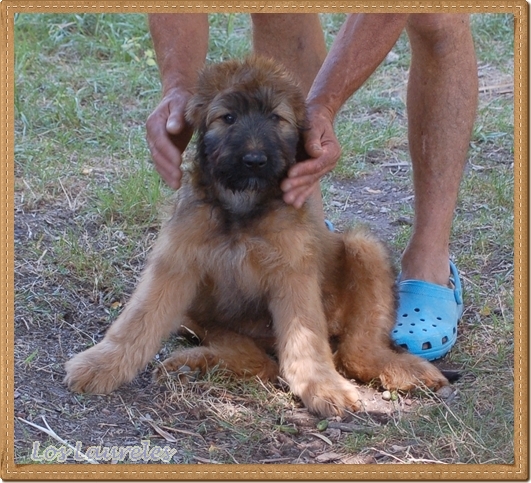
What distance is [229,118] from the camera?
4191 mm

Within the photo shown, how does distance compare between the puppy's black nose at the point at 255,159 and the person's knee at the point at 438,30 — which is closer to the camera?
the puppy's black nose at the point at 255,159

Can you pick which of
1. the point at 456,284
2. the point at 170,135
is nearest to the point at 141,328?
the point at 170,135

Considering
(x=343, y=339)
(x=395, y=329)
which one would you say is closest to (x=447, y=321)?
(x=395, y=329)

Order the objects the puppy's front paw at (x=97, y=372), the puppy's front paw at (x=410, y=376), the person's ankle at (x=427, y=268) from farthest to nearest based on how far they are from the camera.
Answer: the person's ankle at (x=427, y=268) < the puppy's front paw at (x=410, y=376) < the puppy's front paw at (x=97, y=372)

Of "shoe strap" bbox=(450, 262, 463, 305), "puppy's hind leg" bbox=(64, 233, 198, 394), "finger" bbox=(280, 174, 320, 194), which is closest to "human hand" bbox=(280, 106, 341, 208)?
"finger" bbox=(280, 174, 320, 194)

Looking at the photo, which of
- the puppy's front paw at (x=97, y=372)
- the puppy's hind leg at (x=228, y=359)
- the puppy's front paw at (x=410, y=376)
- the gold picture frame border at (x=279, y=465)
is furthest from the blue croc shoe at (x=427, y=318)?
the puppy's front paw at (x=97, y=372)

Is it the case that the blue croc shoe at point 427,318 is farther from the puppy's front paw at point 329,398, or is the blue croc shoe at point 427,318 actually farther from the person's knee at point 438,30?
the person's knee at point 438,30

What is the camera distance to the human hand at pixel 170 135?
4301mm

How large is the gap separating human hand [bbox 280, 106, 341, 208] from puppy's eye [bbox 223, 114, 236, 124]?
341 millimetres

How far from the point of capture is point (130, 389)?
4336 millimetres

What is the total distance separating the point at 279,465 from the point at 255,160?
1.30m

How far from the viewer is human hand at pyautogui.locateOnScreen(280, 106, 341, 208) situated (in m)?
4.23

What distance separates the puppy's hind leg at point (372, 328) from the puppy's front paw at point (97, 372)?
109cm

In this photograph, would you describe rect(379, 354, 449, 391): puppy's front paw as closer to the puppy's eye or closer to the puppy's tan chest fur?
the puppy's tan chest fur
